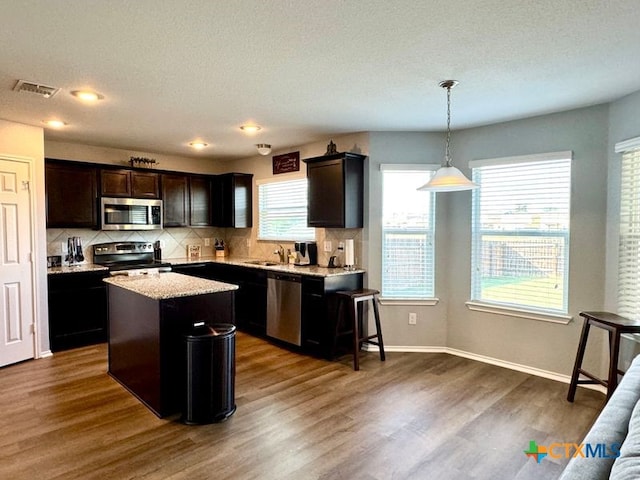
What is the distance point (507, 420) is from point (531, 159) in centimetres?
228

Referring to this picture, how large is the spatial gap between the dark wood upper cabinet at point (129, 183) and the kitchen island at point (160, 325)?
6.73 feet

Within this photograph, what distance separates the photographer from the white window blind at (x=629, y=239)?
3008 mm

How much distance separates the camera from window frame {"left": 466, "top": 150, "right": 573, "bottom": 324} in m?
3.45

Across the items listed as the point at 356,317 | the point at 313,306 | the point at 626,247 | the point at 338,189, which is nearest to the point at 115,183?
the point at 338,189

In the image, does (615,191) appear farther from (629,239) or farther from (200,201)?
(200,201)

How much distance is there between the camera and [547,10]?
72.4 inches

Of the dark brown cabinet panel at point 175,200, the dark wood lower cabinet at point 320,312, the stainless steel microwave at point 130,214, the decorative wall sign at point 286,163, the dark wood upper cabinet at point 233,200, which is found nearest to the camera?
the dark wood lower cabinet at point 320,312

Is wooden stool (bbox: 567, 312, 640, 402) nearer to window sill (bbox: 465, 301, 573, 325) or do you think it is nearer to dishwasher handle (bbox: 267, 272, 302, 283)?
window sill (bbox: 465, 301, 573, 325)

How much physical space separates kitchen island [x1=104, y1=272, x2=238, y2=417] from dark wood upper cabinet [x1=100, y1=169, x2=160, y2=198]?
80.8 inches

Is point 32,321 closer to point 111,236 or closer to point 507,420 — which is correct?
point 111,236

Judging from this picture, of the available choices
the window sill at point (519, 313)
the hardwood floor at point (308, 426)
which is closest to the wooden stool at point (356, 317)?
the hardwood floor at point (308, 426)

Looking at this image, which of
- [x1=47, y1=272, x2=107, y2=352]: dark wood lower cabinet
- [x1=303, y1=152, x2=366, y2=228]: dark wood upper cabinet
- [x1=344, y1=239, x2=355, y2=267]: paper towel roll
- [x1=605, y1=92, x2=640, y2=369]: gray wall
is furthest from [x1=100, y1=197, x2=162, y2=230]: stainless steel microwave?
[x1=605, y1=92, x2=640, y2=369]: gray wall

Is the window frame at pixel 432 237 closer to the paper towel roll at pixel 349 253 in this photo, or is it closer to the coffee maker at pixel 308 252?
the paper towel roll at pixel 349 253

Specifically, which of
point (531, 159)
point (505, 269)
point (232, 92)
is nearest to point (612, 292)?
point (505, 269)
